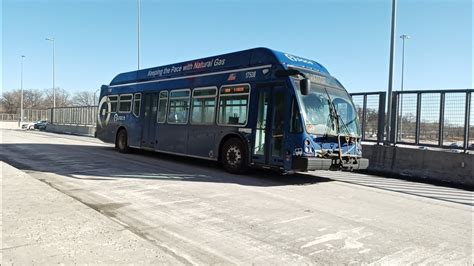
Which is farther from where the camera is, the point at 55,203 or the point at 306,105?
the point at 306,105

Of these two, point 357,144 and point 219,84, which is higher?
point 219,84

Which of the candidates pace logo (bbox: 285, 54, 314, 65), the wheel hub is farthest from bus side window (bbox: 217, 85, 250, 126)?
pace logo (bbox: 285, 54, 314, 65)

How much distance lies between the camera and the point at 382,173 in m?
12.6

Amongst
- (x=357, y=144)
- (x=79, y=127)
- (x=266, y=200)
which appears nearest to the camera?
(x=266, y=200)

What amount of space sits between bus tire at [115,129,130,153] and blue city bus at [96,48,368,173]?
87.5 inches

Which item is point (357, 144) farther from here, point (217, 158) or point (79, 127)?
point (79, 127)

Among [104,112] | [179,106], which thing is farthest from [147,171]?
[104,112]

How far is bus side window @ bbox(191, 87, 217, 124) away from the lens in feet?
38.3

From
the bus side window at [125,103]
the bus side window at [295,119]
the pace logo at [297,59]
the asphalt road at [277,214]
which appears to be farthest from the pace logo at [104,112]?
the bus side window at [295,119]

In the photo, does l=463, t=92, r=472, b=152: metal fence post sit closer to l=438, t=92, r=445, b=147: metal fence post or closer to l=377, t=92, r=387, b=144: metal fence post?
l=438, t=92, r=445, b=147: metal fence post

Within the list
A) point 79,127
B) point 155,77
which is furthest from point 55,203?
point 79,127

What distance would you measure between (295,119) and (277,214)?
3.33 m

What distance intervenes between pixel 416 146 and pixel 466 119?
1789mm

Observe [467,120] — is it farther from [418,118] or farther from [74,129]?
[74,129]
